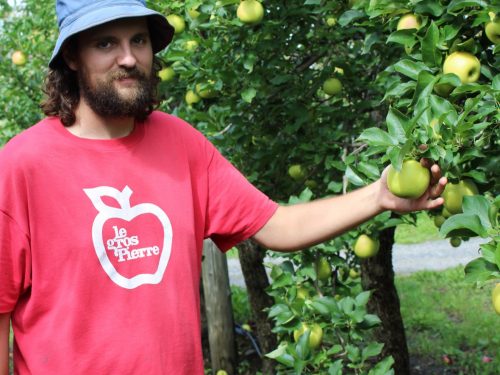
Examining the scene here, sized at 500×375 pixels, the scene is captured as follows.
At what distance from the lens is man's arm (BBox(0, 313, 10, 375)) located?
1885 mm

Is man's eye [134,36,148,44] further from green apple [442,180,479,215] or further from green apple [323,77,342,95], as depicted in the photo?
green apple [323,77,342,95]

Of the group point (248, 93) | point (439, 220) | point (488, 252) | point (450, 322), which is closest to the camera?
point (488, 252)

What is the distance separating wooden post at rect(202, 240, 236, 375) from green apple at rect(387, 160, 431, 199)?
12.9 feet

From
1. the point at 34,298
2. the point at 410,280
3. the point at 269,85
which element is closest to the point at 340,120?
the point at 269,85

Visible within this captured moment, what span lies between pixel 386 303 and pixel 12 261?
9.46ft

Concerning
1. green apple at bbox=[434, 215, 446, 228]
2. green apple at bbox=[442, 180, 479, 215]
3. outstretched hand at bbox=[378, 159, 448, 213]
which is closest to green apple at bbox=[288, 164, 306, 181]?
green apple at bbox=[434, 215, 446, 228]

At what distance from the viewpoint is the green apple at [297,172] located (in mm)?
3309

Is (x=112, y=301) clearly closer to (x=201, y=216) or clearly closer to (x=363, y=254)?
(x=201, y=216)

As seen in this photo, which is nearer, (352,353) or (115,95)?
(115,95)

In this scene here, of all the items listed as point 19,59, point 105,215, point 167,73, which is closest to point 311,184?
point 167,73

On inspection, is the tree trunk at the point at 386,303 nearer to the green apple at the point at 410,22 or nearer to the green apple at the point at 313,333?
the green apple at the point at 313,333

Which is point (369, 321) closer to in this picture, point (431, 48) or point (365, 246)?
point (365, 246)

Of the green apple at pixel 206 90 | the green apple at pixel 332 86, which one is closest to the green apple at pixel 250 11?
the green apple at pixel 206 90

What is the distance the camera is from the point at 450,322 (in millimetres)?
6469
